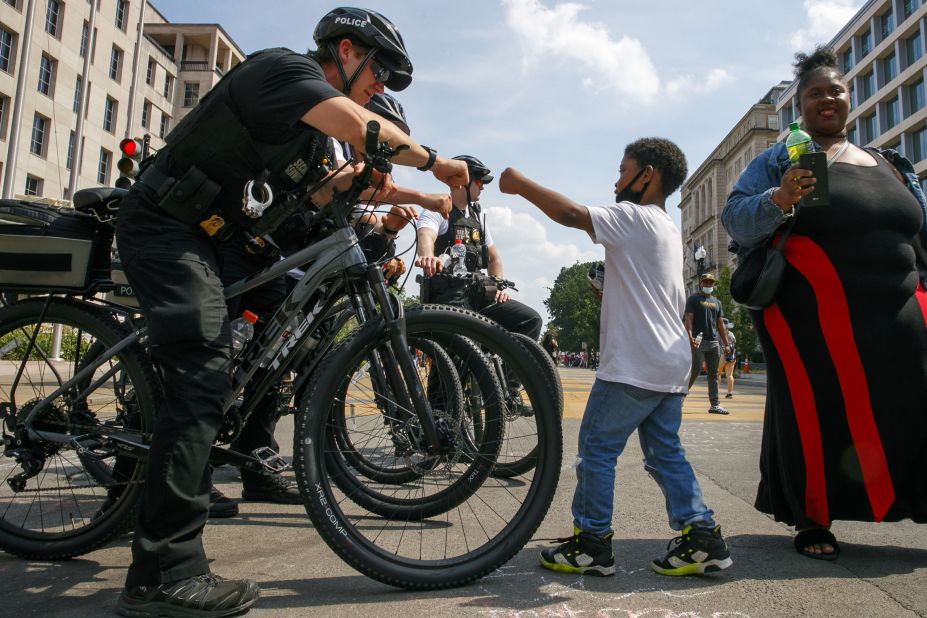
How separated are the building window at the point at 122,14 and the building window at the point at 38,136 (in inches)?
372

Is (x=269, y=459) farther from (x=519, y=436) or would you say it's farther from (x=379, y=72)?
(x=379, y=72)

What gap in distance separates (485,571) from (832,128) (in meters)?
2.50

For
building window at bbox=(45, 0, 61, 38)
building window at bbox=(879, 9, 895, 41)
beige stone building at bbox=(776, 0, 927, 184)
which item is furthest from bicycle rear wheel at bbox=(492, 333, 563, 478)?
building window at bbox=(879, 9, 895, 41)

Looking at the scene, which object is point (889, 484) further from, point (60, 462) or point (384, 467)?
point (60, 462)

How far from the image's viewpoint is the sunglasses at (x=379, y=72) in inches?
112

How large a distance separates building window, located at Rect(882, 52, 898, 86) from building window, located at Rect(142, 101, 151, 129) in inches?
2023

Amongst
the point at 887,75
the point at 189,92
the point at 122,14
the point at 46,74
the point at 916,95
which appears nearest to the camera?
the point at 46,74

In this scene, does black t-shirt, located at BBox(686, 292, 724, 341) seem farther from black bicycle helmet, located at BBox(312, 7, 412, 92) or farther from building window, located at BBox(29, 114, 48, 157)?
building window, located at BBox(29, 114, 48, 157)

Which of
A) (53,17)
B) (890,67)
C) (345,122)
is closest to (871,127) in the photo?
(890,67)

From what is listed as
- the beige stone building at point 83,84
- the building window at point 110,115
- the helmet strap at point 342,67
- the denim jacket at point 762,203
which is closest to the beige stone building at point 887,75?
the beige stone building at point 83,84

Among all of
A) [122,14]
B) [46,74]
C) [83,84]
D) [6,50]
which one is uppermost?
[122,14]

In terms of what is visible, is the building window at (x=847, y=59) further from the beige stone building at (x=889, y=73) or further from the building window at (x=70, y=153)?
the building window at (x=70, y=153)

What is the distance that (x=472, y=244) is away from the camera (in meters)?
5.10

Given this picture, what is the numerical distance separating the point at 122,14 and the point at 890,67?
52007mm
